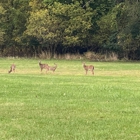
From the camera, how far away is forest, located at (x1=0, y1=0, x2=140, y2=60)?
54875 millimetres

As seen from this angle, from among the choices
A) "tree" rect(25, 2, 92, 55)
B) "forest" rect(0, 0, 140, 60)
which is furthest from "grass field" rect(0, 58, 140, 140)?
"tree" rect(25, 2, 92, 55)

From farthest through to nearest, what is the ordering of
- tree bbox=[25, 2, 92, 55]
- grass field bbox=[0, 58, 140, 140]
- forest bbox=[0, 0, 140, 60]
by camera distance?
tree bbox=[25, 2, 92, 55]
forest bbox=[0, 0, 140, 60]
grass field bbox=[0, 58, 140, 140]

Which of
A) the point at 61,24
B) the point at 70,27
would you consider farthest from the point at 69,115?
the point at 61,24

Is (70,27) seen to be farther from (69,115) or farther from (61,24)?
(69,115)

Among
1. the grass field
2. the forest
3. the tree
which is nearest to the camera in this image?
the grass field

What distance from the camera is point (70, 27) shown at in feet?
190

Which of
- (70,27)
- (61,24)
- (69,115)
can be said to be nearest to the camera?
(69,115)

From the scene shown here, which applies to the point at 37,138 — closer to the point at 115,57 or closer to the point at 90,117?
the point at 90,117

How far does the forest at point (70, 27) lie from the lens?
180 feet

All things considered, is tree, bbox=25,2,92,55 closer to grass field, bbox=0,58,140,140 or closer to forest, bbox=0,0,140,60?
forest, bbox=0,0,140,60

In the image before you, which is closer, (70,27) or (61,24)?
(70,27)

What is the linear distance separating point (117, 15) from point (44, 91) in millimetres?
37901

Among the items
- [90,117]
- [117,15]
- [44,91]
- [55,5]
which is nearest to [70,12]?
[55,5]

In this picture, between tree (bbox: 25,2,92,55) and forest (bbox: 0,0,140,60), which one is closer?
forest (bbox: 0,0,140,60)
